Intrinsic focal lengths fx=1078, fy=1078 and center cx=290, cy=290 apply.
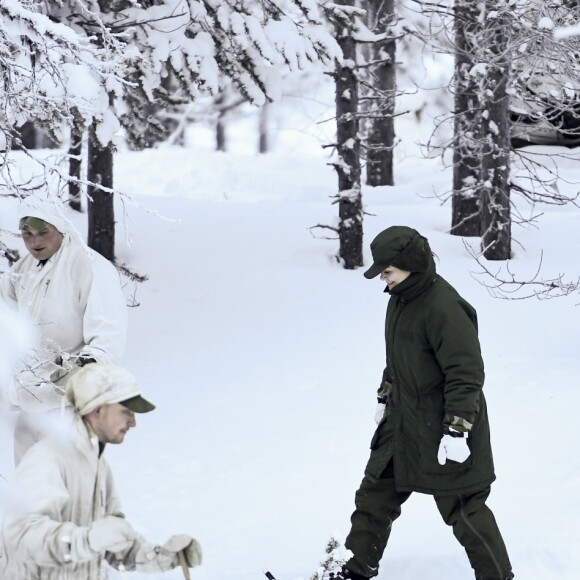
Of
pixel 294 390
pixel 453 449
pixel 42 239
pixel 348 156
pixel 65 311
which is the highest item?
pixel 42 239

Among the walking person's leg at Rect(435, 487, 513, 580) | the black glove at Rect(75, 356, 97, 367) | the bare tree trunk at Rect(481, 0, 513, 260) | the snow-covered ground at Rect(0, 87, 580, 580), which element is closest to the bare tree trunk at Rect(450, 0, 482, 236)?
the snow-covered ground at Rect(0, 87, 580, 580)

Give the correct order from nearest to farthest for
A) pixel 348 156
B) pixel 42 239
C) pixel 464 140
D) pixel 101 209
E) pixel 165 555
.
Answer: pixel 165 555, pixel 42 239, pixel 101 209, pixel 348 156, pixel 464 140

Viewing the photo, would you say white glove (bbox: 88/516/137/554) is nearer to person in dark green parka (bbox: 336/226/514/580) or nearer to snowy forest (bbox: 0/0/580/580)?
snowy forest (bbox: 0/0/580/580)

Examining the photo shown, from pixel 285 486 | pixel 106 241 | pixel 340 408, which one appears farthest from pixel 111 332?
pixel 106 241

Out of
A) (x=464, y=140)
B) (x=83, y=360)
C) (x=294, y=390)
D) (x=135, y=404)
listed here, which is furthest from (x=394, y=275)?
(x=464, y=140)

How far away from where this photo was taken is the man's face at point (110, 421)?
3287mm

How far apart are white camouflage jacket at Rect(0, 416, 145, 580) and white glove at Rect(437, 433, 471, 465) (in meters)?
1.92

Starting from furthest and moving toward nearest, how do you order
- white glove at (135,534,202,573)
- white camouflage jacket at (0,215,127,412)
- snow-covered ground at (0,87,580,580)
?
snow-covered ground at (0,87,580,580)
white camouflage jacket at (0,215,127,412)
white glove at (135,534,202,573)

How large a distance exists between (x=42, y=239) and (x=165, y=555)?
7.96ft

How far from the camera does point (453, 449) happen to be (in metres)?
4.86

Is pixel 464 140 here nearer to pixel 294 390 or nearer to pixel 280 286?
pixel 280 286

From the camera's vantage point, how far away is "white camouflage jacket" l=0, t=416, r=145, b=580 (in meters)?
3.09

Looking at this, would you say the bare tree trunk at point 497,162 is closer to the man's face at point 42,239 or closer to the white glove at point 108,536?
the man's face at point 42,239

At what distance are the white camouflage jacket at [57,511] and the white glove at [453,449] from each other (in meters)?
1.92
